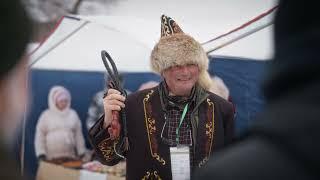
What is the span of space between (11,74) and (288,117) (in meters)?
0.45

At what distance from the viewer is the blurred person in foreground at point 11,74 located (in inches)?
27.2

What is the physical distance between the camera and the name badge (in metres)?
2.03

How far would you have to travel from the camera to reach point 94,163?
4.19m

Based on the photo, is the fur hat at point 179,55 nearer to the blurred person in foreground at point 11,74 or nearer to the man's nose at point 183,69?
the man's nose at point 183,69

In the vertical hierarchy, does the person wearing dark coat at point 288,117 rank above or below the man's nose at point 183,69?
below

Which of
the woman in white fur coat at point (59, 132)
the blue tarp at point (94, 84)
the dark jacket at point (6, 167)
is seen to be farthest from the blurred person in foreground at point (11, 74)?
the woman in white fur coat at point (59, 132)

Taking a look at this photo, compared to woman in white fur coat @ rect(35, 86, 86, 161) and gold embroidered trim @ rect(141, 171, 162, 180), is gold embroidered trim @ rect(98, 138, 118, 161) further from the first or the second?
woman in white fur coat @ rect(35, 86, 86, 161)

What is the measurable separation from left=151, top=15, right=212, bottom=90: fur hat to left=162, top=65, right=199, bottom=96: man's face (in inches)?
1.0

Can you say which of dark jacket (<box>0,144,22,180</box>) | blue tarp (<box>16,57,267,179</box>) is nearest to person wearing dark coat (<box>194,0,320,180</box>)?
dark jacket (<box>0,144,22,180</box>)

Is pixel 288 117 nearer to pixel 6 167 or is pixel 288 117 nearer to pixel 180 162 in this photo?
pixel 6 167

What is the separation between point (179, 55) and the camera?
85.8 inches

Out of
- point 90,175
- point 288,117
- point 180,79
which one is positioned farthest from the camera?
point 90,175

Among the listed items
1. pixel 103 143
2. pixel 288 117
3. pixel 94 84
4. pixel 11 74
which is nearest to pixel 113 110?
pixel 103 143

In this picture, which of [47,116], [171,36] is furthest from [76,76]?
[171,36]
